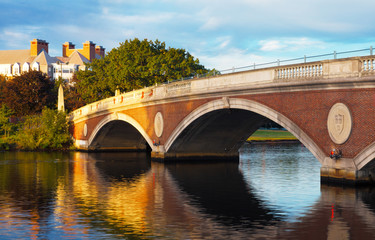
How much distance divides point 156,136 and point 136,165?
3.11m

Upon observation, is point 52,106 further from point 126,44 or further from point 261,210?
point 261,210

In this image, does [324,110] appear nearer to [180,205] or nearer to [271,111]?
[271,111]

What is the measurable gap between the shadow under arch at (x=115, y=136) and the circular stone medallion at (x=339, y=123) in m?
30.1

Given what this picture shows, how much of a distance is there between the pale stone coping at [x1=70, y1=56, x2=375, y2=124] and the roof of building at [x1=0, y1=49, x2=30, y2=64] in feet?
446

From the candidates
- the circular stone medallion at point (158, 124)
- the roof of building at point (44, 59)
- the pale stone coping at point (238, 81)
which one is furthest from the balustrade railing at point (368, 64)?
the roof of building at point (44, 59)

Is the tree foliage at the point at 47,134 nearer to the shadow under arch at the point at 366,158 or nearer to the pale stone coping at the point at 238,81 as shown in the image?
the pale stone coping at the point at 238,81

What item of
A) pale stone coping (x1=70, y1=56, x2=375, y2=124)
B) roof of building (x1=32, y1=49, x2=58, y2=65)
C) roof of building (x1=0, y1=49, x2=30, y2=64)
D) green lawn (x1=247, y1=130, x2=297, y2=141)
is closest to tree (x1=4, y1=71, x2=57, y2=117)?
pale stone coping (x1=70, y1=56, x2=375, y2=124)

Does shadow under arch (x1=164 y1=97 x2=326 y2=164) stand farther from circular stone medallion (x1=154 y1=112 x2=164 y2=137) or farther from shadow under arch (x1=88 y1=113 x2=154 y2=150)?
shadow under arch (x1=88 y1=113 x2=154 y2=150)

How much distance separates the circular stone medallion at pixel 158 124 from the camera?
42875mm

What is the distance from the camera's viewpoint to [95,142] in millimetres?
59156

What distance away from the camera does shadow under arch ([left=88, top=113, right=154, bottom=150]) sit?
55.9m

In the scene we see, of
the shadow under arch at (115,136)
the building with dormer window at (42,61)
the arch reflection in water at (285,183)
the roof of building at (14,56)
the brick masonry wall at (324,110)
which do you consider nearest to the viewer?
the arch reflection in water at (285,183)

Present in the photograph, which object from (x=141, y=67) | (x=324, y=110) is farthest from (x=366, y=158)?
(x=141, y=67)

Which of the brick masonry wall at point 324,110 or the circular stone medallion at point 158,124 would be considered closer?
the brick masonry wall at point 324,110
